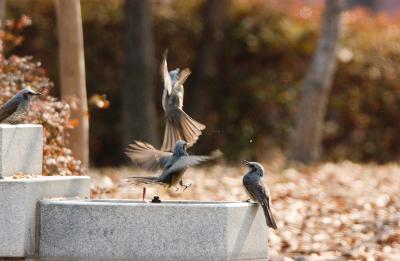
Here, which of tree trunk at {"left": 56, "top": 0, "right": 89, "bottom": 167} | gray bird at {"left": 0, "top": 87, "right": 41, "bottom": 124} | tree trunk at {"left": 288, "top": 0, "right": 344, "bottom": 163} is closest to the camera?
gray bird at {"left": 0, "top": 87, "right": 41, "bottom": 124}

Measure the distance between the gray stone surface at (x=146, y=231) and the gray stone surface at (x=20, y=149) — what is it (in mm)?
418

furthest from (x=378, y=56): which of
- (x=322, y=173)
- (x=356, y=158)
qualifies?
(x=322, y=173)

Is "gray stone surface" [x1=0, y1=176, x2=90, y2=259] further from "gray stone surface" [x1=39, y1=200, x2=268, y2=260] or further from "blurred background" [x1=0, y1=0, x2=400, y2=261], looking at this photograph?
"blurred background" [x1=0, y1=0, x2=400, y2=261]

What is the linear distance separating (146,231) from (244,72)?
10.5 metres

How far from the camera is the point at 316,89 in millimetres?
14359

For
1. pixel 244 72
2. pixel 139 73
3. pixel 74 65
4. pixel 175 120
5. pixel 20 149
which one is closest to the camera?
pixel 20 149

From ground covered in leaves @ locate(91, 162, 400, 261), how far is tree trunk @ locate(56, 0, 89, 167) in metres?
0.50

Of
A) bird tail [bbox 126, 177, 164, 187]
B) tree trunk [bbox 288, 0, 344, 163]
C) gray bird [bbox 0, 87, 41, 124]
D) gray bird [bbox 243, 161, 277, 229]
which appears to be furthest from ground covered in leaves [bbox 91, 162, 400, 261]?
gray bird [bbox 0, 87, 41, 124]

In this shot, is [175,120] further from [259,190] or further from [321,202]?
[321,202]

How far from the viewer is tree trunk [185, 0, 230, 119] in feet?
53.7

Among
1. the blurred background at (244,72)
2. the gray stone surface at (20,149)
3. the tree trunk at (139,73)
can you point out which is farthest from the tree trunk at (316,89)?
the gray stone surface at (20,149)

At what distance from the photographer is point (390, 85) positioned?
1639cm

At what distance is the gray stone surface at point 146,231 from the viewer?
6316mm

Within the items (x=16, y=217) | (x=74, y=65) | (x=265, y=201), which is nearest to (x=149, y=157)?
(x=265, y=201)
